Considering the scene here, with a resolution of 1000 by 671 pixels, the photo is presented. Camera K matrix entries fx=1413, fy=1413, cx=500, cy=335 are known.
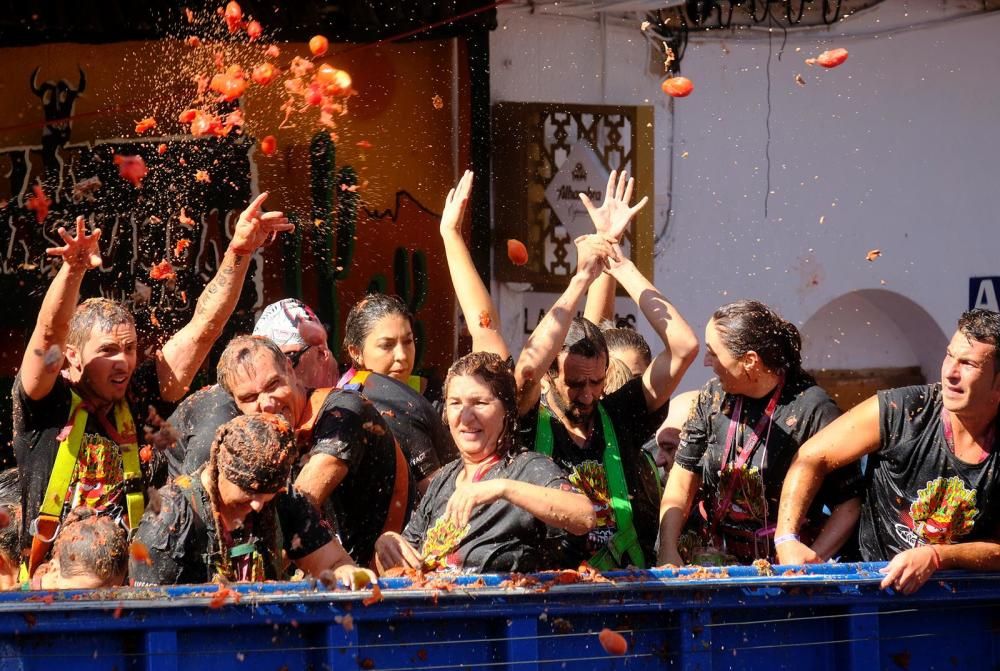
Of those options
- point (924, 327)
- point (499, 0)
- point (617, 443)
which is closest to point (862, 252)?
point (924, 327)

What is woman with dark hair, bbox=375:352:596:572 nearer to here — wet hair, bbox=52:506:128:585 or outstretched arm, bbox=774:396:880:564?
wet hair, bbox=52:506:128:585

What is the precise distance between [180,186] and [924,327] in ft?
18.7

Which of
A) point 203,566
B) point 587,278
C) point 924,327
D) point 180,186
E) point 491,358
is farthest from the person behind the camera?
point 924,327

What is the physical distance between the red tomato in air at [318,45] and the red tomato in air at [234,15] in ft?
1.42

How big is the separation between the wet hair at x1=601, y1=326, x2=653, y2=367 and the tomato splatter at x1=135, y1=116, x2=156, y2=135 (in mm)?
3616

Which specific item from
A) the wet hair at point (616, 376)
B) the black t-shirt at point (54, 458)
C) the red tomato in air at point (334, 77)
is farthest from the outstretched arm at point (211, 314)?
the red tomato in air at point (334, 77)

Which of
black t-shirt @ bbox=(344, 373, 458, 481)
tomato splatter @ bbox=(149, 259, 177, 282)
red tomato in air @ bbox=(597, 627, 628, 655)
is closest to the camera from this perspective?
red tomato in air @ bbox=(597, 627, 628, 655)

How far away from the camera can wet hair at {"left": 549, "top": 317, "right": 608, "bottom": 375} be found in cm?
520

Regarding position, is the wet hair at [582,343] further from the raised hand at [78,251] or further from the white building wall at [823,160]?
the white building wall at [823,160]

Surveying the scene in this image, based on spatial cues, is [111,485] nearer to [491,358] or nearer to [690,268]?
[491,358]

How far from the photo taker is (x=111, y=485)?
4809mm

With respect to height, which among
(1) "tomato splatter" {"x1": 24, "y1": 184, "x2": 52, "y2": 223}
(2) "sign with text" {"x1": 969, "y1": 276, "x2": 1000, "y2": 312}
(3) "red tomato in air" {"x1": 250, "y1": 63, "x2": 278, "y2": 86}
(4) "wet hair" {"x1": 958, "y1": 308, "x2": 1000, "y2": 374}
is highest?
A: (3) "red tomato in air" {"x1": 250, "y1": 63, "x2": 278, "y2": 86}

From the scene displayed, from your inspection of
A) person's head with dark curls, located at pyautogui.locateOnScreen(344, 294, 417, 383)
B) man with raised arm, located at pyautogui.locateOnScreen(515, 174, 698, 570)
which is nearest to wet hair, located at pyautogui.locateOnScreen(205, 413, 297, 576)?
man with raised arm, located at pyautogui.locateOnScreen(515, 174, 698, 570)

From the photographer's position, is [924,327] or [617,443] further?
[924,327]
